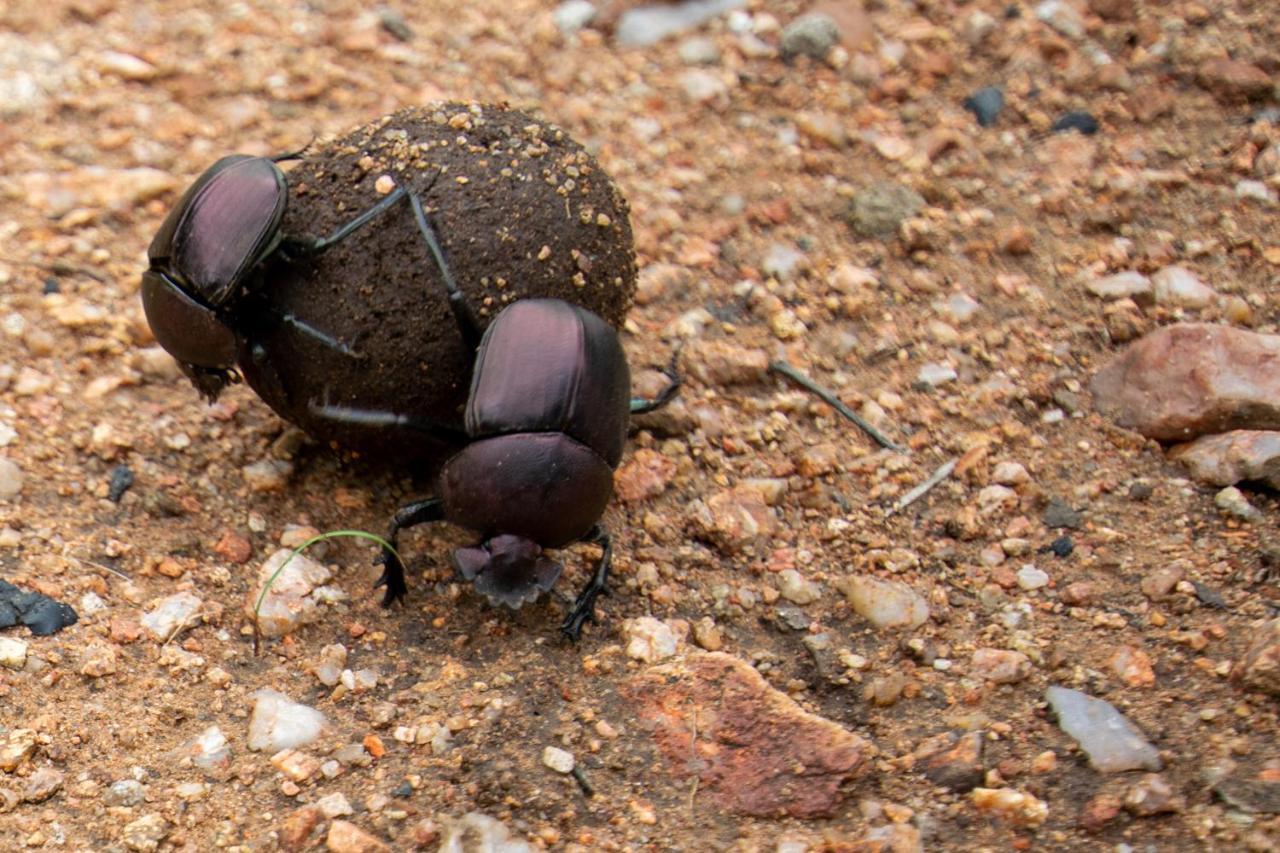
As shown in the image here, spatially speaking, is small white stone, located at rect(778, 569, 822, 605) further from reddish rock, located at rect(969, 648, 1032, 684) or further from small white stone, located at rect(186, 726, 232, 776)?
small white stone, located at rect(186, 726, 232, 776)

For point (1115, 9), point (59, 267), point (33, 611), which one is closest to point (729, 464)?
point (33, 611)

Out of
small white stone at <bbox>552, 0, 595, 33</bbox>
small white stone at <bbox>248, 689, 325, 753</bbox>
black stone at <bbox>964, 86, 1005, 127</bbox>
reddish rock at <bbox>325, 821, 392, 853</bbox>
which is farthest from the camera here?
small white stone at <bbox>552, 0, 595, 33</bbox>

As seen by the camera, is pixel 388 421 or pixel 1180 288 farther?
pixel 1180 288

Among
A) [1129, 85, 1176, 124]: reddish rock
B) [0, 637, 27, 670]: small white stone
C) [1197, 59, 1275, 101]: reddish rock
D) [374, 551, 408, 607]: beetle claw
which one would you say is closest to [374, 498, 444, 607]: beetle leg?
[374, 551, 408, 607]: beetle claw

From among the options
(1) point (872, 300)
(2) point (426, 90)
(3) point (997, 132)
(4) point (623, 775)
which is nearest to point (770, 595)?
(4) point (623, 775)

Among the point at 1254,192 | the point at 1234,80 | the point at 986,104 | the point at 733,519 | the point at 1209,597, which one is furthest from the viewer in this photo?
the point at 986,104

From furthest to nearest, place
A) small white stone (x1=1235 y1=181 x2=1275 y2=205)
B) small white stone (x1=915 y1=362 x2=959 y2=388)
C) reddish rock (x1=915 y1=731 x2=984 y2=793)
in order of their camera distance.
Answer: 1. small white stone (x1=1235 y1=181 x2=1275 y2=205)
2. small white stone (x1=915 y1=362 x2=959 y2=388)
3. reddish rock (x1=915 y1=731 x2=984 y2=793)

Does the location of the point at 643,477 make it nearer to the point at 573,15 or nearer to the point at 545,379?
the point at 545,379

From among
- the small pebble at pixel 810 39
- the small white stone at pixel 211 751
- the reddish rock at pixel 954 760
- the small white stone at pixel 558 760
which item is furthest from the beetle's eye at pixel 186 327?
the small pebble at pixel 810 39

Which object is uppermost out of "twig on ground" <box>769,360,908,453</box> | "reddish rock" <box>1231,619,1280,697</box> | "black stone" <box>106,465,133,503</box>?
"reddish rock" <box>1231,619,1280,697</box>
